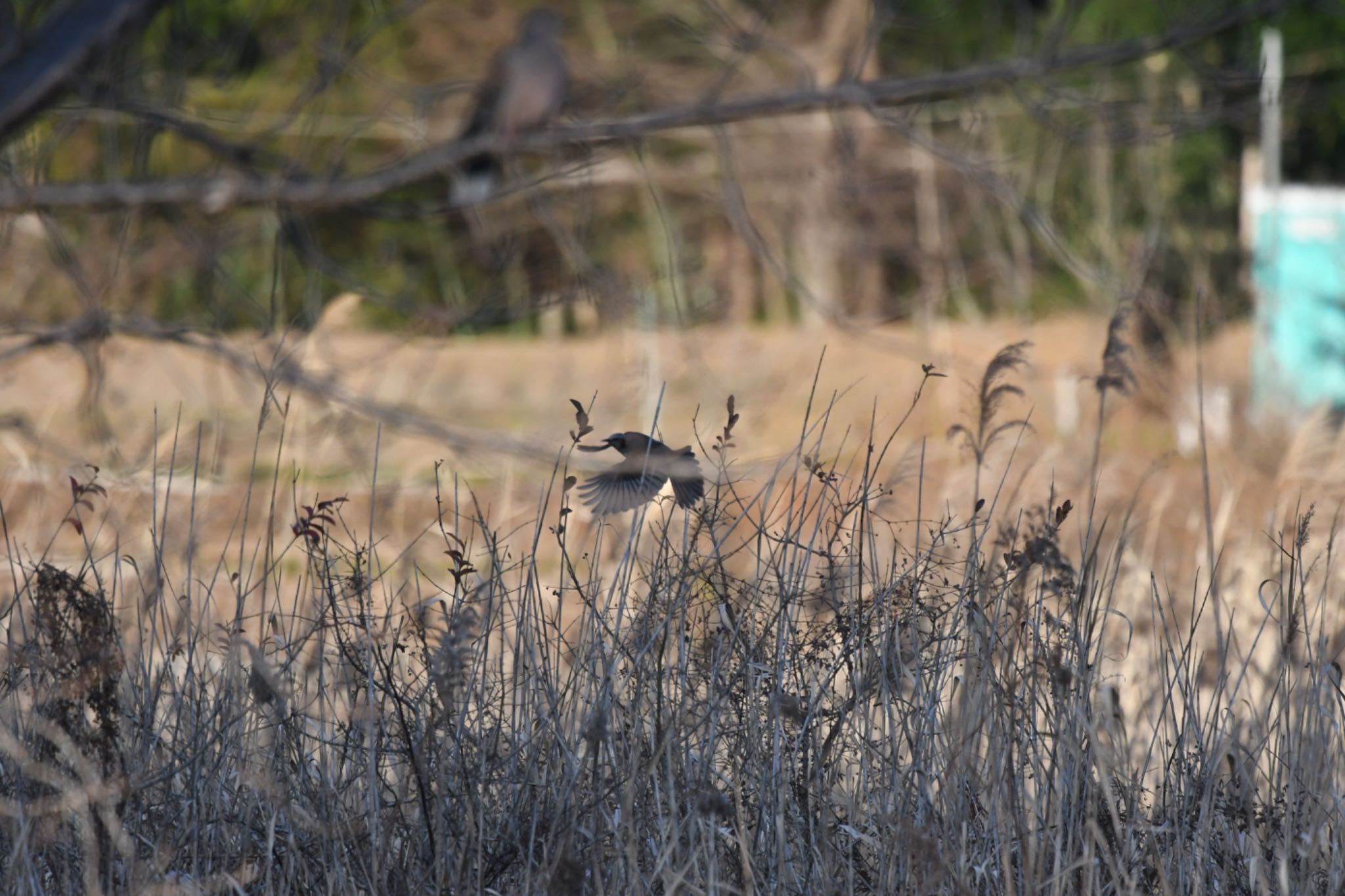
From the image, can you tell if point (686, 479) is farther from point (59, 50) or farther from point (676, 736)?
point (59, 50)

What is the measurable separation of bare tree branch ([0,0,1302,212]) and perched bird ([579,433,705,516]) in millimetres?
650

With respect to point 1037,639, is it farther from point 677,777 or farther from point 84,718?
point 84,718

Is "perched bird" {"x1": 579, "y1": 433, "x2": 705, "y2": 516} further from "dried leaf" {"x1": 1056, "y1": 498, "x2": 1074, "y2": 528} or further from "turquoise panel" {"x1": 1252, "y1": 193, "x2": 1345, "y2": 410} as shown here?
"turquoise panel" {"x1": 1252, "y1": 193, "x2": 1345, "y2": 410}

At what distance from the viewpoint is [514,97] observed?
4762 millimetres

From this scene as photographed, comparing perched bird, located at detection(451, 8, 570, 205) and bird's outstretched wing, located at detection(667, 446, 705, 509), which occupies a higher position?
perched bird, located at detection(451, 8, 570, 205)

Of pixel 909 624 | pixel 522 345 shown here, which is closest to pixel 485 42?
pixel 522 345

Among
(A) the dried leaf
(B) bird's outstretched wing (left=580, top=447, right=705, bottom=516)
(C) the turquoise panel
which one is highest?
(C) the turquoise panel

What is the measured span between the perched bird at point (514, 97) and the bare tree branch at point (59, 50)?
771 millimetres

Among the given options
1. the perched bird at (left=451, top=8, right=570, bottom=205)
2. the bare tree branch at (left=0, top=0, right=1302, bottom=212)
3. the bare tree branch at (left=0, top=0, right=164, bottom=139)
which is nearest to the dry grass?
the bare tree branch at (left=0, top=0, right=1302, bottom=212)

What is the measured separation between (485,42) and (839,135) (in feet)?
43.4

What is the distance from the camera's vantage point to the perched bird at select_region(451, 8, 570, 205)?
2996 mm

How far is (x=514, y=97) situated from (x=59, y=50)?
2879 mm

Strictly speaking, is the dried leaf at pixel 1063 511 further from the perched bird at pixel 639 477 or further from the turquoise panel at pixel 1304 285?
the turquoise panel at pixel 1304 285

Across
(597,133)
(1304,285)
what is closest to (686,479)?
(597,133)
